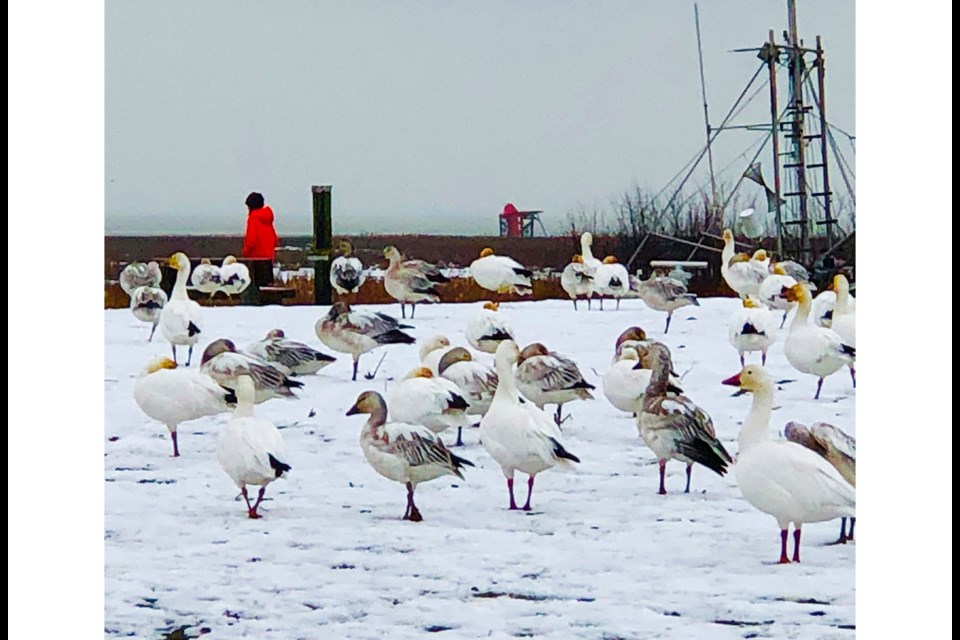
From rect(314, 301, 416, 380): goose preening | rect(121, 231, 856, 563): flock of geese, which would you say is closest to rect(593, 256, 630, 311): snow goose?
rect(121, 231, 856, 563): flock of geese

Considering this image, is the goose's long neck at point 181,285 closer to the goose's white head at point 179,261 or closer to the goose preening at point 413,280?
the goose's white head at point 179,261

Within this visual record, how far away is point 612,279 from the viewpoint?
3922 mm

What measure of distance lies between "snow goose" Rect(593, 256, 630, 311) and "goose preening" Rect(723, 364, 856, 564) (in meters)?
0.59

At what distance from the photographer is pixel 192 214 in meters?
3.83

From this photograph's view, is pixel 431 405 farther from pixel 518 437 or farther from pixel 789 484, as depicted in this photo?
pixel 789 484

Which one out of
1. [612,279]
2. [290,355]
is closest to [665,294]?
[612,279]

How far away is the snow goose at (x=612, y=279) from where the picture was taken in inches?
153

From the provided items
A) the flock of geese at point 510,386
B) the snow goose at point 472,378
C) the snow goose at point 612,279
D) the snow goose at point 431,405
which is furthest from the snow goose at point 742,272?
the snow goose at point 431,405

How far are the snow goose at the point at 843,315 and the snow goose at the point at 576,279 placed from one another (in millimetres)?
658

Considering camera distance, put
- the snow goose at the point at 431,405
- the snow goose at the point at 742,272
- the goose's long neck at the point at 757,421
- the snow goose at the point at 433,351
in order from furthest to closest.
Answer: the snow goose at the point at 742,272 → the snow goose at the point at 433,351 → the snow goose at the point at 431,405 → the goose's long neck at the point at 757,421

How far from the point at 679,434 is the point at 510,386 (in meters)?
0.45

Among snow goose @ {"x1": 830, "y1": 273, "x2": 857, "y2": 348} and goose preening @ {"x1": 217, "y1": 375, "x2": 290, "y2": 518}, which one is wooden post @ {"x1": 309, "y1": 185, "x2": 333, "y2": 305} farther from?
snow goose @ {"x1": 830, "y1": 273, "x2": 857, "y2": 348}

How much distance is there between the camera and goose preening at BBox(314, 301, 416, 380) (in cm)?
390
